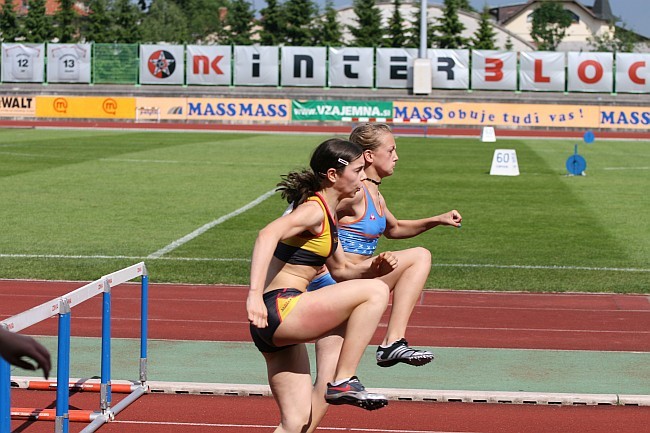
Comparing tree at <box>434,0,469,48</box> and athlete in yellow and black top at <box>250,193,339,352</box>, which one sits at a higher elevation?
tree at <box>434,0,469,48</box>

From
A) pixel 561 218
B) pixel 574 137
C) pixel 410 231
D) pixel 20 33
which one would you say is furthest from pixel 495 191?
pixel 20 33

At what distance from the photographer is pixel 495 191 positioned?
2505 cm

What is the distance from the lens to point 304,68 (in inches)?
2478

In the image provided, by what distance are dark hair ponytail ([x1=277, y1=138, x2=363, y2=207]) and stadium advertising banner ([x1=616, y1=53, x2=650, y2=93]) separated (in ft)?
192

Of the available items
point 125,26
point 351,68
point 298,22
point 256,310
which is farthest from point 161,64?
point 256,310

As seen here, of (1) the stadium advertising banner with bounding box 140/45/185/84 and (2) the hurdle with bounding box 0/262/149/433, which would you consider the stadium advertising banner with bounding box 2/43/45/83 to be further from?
(2) the hurdle with bounding box 0/262/149/433

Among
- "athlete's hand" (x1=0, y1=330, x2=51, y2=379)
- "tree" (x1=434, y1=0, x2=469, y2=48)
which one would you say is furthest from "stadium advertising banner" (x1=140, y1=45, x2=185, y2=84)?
"athlete's hand" (x1=0, y1=330, x2=51, y2=379)

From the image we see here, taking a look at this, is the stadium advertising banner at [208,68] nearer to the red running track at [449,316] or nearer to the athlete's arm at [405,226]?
the red running track at [449,316]

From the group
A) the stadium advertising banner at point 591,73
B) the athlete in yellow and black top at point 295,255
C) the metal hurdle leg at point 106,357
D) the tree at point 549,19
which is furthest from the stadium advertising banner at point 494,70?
the tree at point 549,19

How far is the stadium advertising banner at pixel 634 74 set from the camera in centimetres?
6138

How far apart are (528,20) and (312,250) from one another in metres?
152

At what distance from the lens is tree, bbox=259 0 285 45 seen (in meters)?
89.8

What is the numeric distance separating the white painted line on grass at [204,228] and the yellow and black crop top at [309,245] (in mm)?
10045

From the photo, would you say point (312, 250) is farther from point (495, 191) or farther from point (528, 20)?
point (528, 20)
